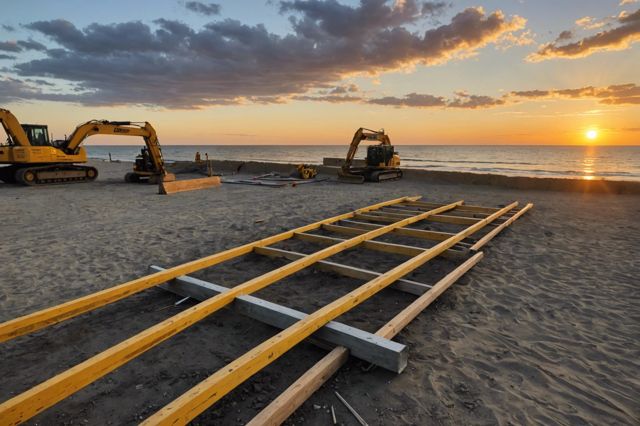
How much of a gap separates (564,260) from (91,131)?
1888cm

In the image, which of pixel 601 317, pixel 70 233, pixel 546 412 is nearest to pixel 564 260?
pixel 601 317

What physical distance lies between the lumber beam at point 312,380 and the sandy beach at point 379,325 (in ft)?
0.34

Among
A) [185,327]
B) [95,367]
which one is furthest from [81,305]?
[95,367]

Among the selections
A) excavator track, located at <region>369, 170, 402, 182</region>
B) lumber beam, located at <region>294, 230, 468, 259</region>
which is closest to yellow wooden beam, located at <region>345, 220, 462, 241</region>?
lumber beam, located at <region>294, 230, 468, 259</region>

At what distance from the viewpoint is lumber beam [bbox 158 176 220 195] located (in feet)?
45.3

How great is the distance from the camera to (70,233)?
747 centimetres

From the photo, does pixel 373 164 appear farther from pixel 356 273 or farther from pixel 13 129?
pixel 13 129

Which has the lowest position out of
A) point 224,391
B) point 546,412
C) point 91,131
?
point 546,412

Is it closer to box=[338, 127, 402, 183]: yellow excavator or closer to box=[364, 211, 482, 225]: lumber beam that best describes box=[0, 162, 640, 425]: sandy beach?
box=[364, 211, 482, 225]: lumber beam

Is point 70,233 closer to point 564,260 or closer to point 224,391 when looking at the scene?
point 224,391

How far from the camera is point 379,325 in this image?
142 inches

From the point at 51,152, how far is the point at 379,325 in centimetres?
1888

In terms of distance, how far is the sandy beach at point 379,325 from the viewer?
98.2 inches

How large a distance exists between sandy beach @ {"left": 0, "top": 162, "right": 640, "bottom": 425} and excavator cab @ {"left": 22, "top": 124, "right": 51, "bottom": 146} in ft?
37.1
